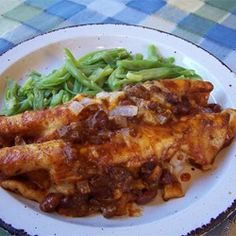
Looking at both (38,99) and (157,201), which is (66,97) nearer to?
(38,99)

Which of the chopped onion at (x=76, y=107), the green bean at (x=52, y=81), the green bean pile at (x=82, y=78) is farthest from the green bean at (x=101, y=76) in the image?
the chopped onion at (x=76, y=107)

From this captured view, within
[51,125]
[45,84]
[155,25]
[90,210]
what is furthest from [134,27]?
[90,210]

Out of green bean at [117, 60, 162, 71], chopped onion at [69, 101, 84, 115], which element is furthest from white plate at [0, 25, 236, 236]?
chopped onion at [69, 101, 84, 115]

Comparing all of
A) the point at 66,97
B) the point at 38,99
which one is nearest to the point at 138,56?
Result: the point at 66,97

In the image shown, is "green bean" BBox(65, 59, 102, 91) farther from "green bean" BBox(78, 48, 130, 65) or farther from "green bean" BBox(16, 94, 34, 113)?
"green bean" BBox(16, 94, 34, 113)

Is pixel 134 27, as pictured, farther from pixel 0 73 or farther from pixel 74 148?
pixel 74 148
